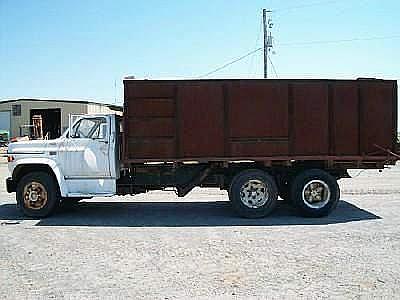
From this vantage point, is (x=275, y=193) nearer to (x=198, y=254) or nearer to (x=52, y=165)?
(x=198, y=254)

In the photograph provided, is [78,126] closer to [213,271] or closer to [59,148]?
[59,148]

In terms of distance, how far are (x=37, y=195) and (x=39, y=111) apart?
41148 mm

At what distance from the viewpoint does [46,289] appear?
18.0 feet

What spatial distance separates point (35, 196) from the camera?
410 inches

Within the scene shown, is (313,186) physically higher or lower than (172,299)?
higher

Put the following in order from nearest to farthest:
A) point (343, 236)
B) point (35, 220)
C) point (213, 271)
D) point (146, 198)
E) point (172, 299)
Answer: point (172, 299)
point (213, 271)
point (343, 236)
point (35, 220)
point (146, 198)

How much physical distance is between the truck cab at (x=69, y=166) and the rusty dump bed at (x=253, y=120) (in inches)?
22.8

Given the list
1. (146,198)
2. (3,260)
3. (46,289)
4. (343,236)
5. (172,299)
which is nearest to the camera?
(172,299)

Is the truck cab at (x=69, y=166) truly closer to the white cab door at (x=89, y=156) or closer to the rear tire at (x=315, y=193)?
the white cab door at (x=89, y=156)

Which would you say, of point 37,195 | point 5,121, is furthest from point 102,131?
point 5,121

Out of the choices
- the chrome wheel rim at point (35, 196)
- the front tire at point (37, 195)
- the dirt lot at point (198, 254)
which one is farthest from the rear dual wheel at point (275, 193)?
the chrome wheel rim at point (35, 196)

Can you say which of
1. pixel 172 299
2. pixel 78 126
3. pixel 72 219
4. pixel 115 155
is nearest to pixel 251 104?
pixel 115 155

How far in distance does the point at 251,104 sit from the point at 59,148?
4295 millimetres

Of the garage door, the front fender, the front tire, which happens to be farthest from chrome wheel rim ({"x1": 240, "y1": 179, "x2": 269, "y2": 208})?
the garage door
